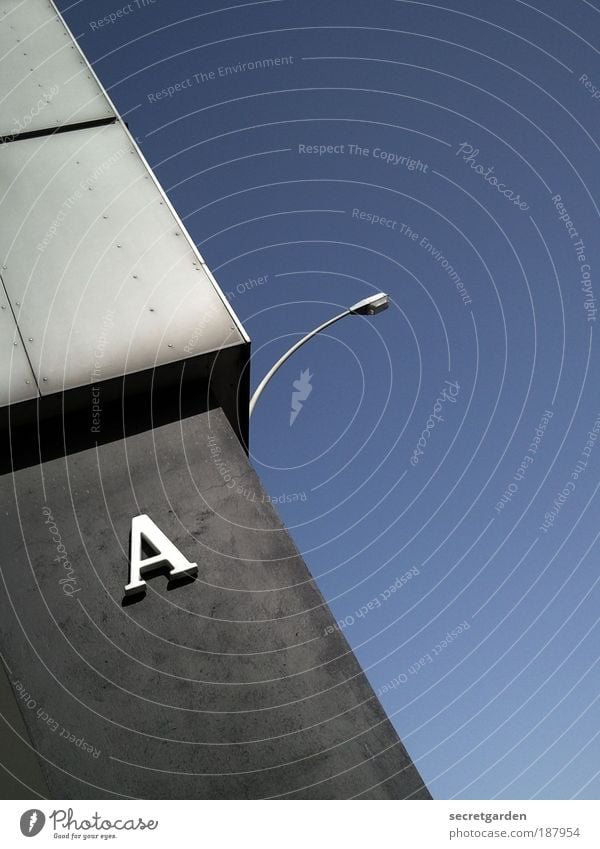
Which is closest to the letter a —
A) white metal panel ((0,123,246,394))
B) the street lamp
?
white metal panel ((0,123,246,394))

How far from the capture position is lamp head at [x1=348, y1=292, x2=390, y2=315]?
9.30 meters

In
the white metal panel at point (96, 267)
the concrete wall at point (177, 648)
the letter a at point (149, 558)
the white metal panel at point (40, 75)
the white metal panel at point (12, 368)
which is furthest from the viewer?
the white metal panel at point (40, 75)

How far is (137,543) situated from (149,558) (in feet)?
0.50

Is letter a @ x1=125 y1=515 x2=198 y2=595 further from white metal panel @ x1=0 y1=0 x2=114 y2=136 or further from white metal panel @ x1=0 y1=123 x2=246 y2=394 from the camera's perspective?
white metal panel @ x1=0 y1=0 x2=114 y2=136

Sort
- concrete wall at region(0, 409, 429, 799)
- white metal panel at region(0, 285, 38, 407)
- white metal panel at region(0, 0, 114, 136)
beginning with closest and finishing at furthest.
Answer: concrete wall at region(0, 409, 429, 799)
white metal panel at region(0, 285, 38, 407)
white metal panel at region(0, 0, 114, 136)

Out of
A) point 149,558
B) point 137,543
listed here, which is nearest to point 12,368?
point 137,543

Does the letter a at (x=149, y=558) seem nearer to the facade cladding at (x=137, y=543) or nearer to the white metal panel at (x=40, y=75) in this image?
the facade cladding at (x=137, y=543)

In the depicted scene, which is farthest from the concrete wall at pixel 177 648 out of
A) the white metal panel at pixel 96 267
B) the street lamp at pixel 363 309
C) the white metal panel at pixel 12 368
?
the street lamp at pixel 363 309

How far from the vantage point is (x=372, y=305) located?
930cm

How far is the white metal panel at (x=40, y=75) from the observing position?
917 centimetres

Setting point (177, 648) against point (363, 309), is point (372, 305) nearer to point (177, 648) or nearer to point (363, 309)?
point (363, 309)

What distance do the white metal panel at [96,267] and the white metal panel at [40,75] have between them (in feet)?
1.26

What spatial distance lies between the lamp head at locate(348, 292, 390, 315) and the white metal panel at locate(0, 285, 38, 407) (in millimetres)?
3780
